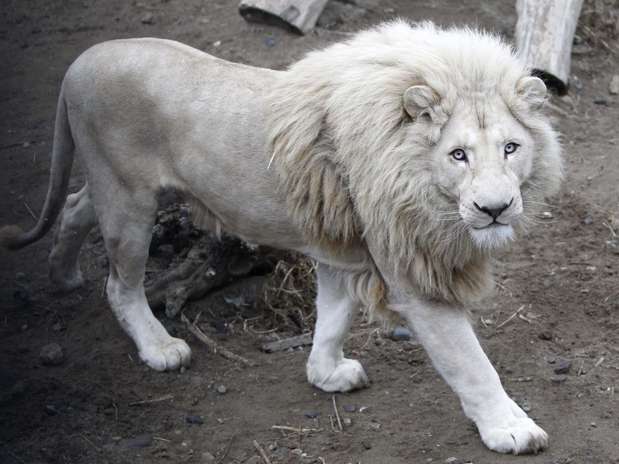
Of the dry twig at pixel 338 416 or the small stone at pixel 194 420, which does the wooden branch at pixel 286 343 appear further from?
the small stone at pixel 194 420

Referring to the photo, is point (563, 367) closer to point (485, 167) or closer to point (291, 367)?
point (291, 367)

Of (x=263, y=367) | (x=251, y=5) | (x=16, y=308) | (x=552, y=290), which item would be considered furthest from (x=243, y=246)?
(x=251, y=5)

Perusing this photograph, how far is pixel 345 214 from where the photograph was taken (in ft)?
14.4

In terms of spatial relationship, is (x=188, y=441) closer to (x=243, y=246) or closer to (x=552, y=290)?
(x=243, y=246)

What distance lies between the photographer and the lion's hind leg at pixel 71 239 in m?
5.59

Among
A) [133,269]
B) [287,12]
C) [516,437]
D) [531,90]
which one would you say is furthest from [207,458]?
[287,12]

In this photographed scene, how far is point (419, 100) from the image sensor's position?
13.1 ft

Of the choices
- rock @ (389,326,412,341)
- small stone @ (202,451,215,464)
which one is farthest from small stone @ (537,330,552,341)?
small stone @ (202,451,215,464)

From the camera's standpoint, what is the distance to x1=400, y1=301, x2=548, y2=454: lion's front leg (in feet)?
13.8

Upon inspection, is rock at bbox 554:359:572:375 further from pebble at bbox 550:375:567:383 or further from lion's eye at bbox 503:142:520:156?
lion's eye at bbox 503:142:520:156

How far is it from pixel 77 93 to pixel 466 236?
199 cm

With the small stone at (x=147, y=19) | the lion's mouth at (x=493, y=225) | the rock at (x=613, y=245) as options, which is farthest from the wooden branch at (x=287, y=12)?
the lion's mouth at (x=493, y=225)

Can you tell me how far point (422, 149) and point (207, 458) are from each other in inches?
63.9

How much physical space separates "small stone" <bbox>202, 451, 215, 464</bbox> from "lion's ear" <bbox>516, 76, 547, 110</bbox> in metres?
1.97
